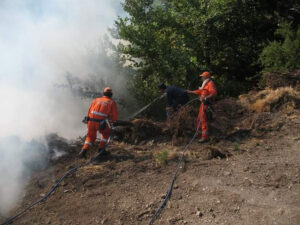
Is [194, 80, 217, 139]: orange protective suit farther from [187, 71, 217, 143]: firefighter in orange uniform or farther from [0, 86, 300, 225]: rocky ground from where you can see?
[0, 86, 300, 225]: rocky ground

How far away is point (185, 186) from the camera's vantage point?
15.8 ft

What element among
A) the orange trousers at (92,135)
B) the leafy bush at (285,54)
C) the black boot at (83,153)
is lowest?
the black boot at (83,153)

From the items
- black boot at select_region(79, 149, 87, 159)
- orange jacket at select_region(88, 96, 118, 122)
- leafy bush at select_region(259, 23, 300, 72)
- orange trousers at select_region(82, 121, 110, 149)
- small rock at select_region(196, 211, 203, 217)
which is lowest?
small rock at select_region(196, 211, 203, 217)

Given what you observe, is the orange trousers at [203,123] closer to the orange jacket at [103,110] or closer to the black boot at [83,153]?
the orange jacket at [103,110]

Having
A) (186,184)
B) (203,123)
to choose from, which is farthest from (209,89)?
(186,184)

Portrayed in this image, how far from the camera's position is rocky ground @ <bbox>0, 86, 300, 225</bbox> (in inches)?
160

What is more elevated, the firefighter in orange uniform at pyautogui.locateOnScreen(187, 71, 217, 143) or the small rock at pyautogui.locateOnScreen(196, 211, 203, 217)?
the firefighter in orange uniform at pyautogui.locateOnScreen(187, 71, 217, 143)

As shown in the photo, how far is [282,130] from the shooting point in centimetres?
696

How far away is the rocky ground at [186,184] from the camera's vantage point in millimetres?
4070

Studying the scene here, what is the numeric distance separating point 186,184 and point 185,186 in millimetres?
70

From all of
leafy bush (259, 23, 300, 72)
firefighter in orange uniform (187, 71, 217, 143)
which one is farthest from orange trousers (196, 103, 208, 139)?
leafy bush (259, 23, 300, 72)

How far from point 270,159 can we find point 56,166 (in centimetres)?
452

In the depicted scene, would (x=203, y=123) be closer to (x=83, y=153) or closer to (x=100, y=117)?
(x=100, y=117)

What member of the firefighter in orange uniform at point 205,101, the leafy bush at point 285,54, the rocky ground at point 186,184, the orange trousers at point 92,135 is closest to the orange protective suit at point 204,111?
the firefighter in orange uniform at point 205,101
